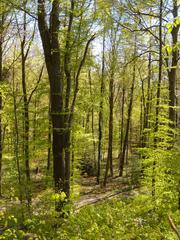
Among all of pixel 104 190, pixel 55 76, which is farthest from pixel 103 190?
pixel 55 76

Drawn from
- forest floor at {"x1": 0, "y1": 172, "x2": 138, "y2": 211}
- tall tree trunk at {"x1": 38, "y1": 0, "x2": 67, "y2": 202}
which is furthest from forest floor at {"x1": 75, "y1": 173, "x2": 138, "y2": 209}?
tall tree trunk at {"x1": 38, "y1": 0, "x2": 67, "y2": 202}

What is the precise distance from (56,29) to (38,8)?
29.3 inches

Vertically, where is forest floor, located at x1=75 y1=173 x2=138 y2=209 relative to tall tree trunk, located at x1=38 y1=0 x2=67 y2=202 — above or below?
below

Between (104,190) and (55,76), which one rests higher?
(55,76)

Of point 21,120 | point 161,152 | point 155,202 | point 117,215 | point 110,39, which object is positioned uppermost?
point 110,39

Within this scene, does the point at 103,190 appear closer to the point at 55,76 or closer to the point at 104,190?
the point at 104,190

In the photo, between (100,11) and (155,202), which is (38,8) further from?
(155,202)

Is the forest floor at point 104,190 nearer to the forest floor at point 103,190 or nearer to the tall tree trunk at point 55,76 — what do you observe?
the forest floor at point 103,190

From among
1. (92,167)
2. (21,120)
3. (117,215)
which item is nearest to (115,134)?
(92,167)

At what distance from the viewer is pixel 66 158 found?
30.9 ft

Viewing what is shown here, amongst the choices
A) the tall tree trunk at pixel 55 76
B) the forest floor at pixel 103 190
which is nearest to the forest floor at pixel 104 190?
the forest floor at pixel 103 190

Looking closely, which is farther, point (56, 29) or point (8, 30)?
point (8, 30)

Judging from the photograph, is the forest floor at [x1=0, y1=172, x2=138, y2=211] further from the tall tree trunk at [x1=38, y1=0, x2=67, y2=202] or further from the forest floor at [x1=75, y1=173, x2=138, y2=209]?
the tall tree trunk at [x1=38, y1=0, x2=67, y2=202]

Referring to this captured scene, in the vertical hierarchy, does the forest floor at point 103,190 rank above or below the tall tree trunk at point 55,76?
below
